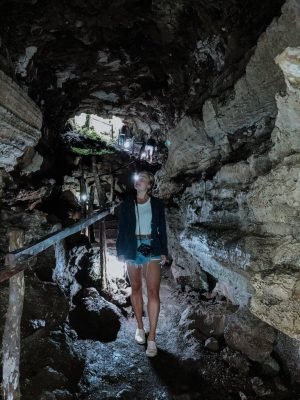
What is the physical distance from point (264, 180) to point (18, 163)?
236 inches

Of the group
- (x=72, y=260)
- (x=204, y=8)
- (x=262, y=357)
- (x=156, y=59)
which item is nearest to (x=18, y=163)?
(x=72, y=260)

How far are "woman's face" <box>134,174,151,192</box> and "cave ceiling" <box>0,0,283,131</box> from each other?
2.42 m

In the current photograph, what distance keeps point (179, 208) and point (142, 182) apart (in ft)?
10.8

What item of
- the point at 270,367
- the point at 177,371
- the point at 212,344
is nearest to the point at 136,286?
the point at 177,371

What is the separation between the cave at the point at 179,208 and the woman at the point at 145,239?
770mm

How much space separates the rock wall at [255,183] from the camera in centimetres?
264

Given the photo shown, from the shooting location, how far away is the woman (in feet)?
13.2

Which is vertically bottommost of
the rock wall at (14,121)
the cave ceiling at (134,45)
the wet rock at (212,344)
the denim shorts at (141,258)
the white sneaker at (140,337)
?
the wet rock at (212,344)

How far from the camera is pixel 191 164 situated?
6.95m

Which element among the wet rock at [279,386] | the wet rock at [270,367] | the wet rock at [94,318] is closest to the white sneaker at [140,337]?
the wet rock at [94,318]

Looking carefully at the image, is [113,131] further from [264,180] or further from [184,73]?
[264,180]

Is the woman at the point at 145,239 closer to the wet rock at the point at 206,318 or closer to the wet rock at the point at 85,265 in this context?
the wet rock at the point at 206,318

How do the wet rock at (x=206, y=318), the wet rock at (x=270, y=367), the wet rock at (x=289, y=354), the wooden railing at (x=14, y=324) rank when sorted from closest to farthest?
the wooden railing at (x=14, y=324)
the wet rock at (x=289, y=354)
the wet rock at (x=270, y=367)
the wet rock at (x=206, y=318)

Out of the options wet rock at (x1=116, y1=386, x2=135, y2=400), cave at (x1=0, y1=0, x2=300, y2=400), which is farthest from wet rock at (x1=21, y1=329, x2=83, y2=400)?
wet rock at (x1=116, y1=386, x2=135, y2=400)
